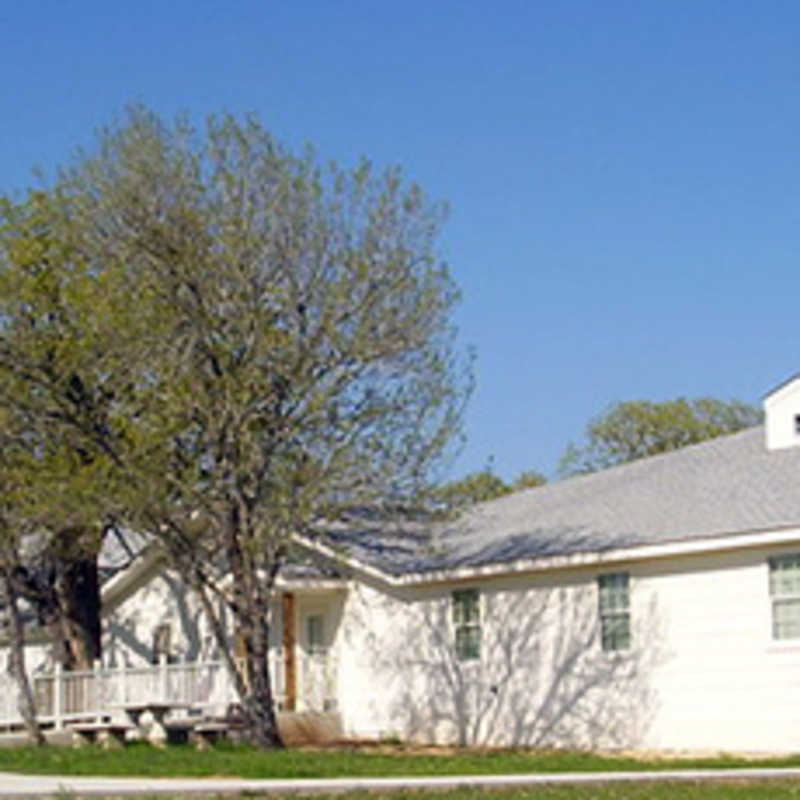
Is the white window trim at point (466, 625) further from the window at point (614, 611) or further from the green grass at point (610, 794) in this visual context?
the green grass at point (610, 794)

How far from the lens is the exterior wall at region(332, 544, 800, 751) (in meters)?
24.9

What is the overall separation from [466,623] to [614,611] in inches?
146

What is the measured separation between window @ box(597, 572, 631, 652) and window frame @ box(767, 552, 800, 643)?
2684 mm

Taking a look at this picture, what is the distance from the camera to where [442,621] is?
30250 mm

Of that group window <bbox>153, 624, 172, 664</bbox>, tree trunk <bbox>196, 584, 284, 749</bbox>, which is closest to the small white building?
window <bbox>153, 624, 172, 664</bbox>

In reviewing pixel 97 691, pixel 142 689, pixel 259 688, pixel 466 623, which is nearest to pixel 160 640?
pixel 97 691

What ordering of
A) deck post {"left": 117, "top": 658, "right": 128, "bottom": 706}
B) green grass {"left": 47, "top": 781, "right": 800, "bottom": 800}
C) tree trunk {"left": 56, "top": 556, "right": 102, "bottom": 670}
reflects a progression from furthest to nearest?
1. tree trunk {"left": 56, "top": 556, "right": 102, "bottom": 670}
2. deck post {"left": 117, "top": 658, "right": 128, "bottom": 706}
3. green grass {"left": 47, "top": 781, "right": 800, "bottom": 800}

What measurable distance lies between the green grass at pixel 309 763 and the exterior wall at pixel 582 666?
1083 millimetres

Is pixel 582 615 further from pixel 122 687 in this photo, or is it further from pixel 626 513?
pixel 122 687

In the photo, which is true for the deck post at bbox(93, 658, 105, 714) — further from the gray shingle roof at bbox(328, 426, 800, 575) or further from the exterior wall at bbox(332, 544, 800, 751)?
the gray shingle roof at bbox(328, 426, 800, 575)

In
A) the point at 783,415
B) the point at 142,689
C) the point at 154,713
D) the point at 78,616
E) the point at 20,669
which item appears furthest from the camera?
the point at 78,616

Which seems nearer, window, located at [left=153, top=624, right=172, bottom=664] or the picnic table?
the picnic table

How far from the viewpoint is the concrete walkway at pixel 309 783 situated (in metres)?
17.9

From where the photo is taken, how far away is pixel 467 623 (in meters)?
29.8
